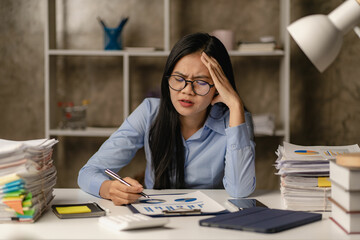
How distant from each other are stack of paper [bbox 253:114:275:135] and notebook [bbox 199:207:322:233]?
6.06 feet

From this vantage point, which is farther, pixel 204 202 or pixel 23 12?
pixel 23 12

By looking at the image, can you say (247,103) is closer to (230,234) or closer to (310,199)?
(310,199)

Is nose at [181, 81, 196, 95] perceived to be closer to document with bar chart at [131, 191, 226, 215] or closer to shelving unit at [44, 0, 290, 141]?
document with bar chart at [131, 191, 226, 215]

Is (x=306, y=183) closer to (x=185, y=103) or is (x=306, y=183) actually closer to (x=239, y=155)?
(x=239, y=155)

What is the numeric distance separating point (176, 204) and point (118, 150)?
1.92 feet

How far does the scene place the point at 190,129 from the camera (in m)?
2.11

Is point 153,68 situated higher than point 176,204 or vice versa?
point 153,68

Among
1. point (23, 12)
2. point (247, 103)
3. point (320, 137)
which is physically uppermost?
point (23, 12)

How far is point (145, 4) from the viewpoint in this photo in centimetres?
355

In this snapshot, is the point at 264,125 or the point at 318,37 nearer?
the point at 318,37

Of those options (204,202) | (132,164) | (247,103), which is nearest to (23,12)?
(132,164)

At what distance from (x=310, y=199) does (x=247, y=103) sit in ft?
7.15

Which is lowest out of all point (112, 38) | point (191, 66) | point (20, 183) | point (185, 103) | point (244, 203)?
point (244, 203)

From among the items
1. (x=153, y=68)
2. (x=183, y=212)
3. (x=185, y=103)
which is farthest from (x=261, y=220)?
(x=153, y=68)
